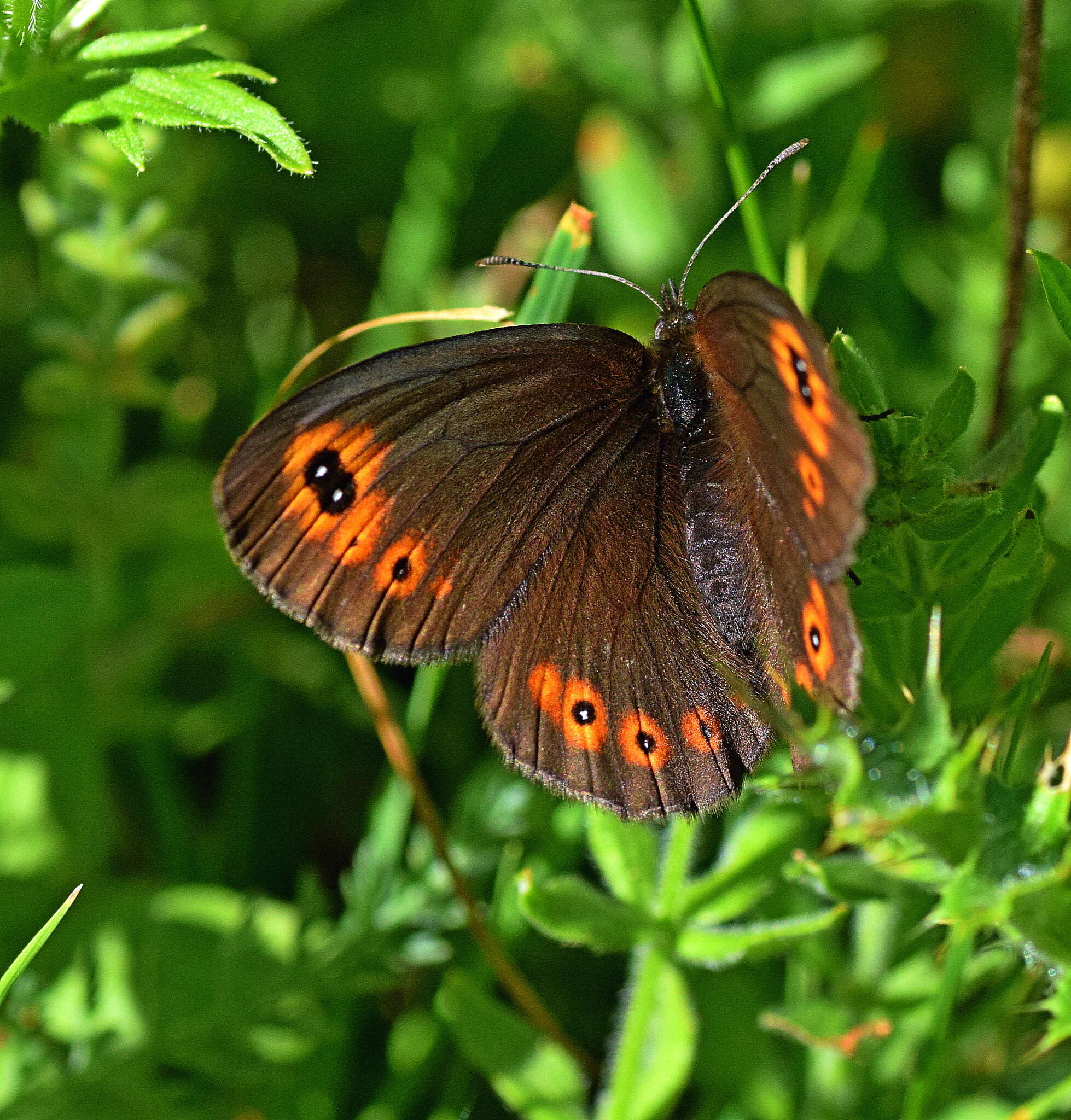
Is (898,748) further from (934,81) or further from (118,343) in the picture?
(934,81)

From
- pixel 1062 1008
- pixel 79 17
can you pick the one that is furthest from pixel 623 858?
pixel 79 17

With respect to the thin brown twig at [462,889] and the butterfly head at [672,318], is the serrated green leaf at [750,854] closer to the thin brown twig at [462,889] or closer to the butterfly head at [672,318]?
the thin brown twig at [462,889]

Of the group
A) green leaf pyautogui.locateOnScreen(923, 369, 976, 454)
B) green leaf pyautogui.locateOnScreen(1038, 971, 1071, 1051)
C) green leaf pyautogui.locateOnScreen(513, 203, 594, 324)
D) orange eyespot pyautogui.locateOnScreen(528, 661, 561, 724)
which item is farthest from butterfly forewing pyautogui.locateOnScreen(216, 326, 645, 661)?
green leaf pyautogui.locateOnScreen(1038, 971, 1071, 1051)

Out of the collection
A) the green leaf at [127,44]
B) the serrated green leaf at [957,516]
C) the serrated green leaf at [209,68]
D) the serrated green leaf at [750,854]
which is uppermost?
the green leaf at [127,44]

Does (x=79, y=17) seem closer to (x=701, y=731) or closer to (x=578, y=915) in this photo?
(x=701, y=731)

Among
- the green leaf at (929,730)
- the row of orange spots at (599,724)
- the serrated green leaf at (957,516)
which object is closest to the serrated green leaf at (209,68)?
the row of orange spots at (599,724)

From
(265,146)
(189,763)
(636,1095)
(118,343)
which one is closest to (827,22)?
(118,343)
